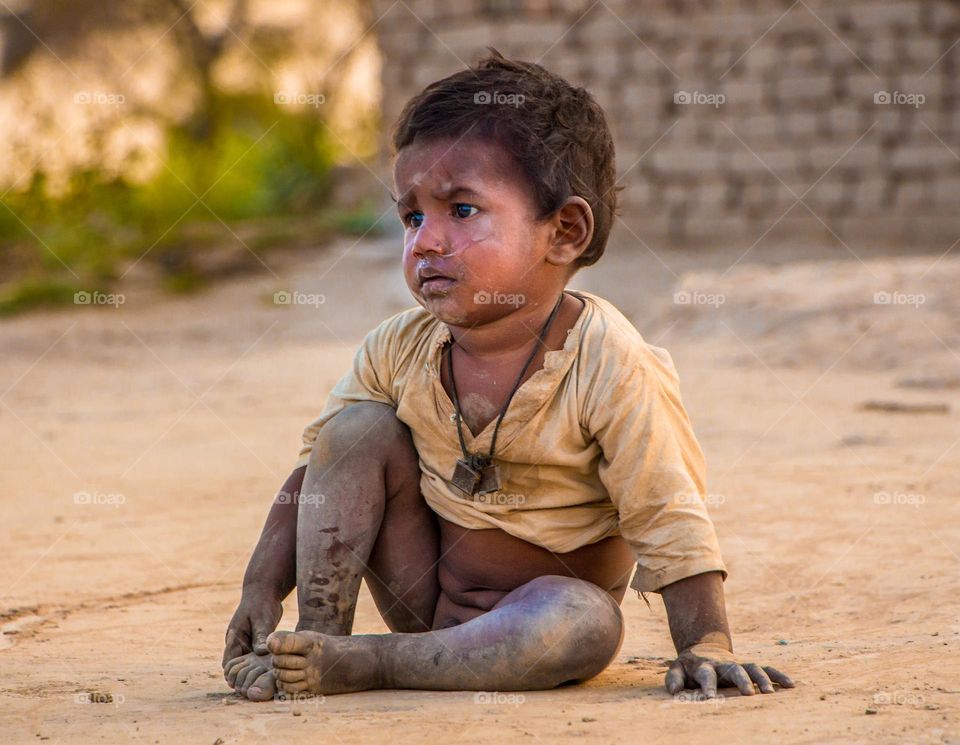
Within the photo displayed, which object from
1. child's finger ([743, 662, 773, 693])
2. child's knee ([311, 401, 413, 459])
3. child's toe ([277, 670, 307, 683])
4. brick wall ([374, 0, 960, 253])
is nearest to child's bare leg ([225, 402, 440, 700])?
child's knee ([311, 401, 413, 459])

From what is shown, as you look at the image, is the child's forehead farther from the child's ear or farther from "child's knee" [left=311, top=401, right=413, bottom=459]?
"child's knee" [left=311, top=401, right=413, bottom=459]

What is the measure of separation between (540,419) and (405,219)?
1.70 feet

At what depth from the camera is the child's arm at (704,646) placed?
2.50m

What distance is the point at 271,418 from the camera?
7047 mm

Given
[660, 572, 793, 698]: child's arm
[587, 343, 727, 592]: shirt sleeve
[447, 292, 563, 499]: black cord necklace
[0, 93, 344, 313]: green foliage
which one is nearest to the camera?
[660, 572, 793, 698]: child's arm

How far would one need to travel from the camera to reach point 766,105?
40.0 feet

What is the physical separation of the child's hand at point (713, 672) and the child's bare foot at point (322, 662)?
59cm

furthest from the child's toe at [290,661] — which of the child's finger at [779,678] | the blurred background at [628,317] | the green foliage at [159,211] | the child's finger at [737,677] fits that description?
the green foliage at [159,211]

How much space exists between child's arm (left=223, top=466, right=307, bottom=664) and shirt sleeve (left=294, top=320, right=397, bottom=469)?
0.42 feet

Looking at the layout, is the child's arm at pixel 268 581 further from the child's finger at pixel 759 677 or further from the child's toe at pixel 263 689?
the child's finger at pixel 759 677

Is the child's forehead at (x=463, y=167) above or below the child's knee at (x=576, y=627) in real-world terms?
above

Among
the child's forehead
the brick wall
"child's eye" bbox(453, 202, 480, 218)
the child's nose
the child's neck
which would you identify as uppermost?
the brick wall

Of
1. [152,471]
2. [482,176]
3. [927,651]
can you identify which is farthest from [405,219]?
[152,471]

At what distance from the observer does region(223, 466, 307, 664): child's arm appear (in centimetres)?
286
